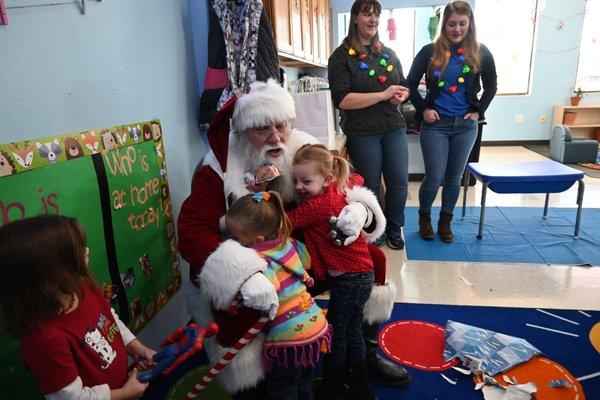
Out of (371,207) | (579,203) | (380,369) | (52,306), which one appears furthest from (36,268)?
(579,203)

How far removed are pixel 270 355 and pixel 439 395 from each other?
2.48ft

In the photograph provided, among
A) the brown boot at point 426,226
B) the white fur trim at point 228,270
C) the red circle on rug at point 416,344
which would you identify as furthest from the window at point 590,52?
the white fur trim at point 228,270

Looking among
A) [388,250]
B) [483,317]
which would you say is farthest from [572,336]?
[388,250]

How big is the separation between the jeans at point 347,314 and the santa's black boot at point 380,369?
0.62 feet

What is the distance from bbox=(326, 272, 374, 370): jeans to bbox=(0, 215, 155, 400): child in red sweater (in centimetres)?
68

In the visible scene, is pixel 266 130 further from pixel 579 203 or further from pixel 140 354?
pixel 579 203

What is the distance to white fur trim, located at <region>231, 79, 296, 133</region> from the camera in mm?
1333

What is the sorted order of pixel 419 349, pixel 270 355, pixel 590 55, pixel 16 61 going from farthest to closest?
pixel 590 55, pixel 419 349, pixel 270 355, pixel 16 61

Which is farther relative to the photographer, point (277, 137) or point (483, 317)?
point (483, 317)

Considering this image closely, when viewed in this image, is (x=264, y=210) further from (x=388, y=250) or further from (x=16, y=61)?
(x=388, y=250)

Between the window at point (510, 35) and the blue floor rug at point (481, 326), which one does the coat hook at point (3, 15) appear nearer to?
the blue floor rug at point (481, 326)

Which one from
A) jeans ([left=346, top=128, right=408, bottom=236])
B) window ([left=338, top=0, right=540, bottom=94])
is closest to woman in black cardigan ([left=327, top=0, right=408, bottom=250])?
jeans ([left=346, top=128, right=408, bottom=236])

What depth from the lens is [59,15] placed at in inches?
42.4

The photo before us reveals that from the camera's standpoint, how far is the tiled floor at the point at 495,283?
2139 mm
